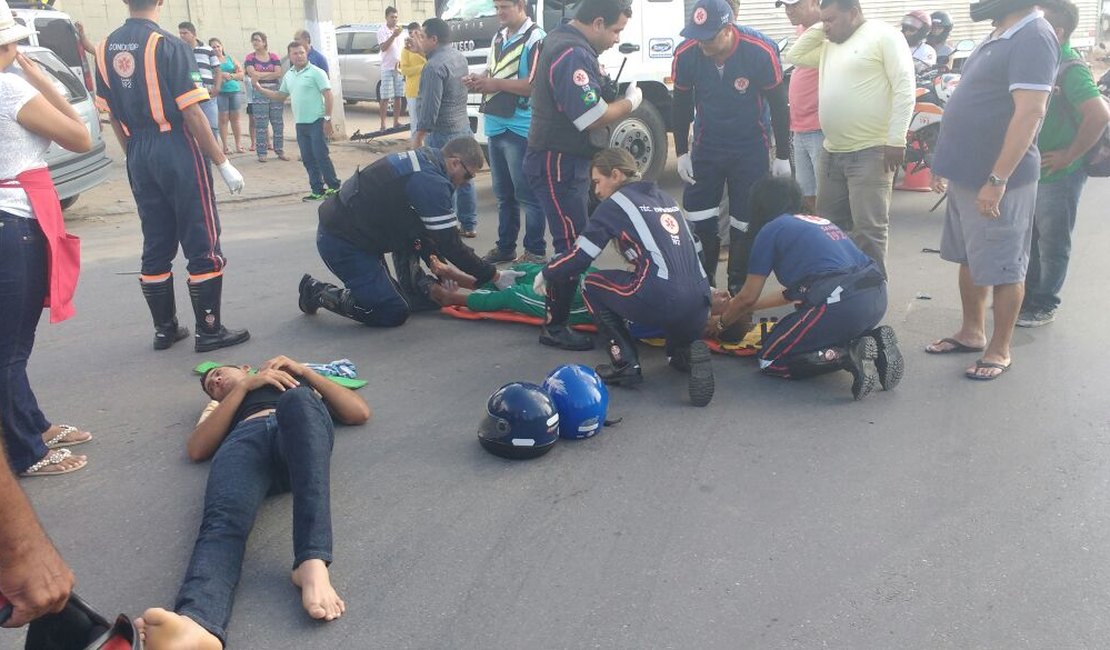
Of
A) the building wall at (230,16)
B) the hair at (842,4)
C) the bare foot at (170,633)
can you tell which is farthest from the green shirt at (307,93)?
the building wall at (230,16)

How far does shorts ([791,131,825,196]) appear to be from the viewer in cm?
670

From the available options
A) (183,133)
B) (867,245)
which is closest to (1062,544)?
(867,245)

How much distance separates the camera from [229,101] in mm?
13820

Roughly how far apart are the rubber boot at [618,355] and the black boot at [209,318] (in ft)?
7.31

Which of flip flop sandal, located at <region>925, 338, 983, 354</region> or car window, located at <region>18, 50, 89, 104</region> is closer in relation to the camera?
flip flop sandal, located at <region>925, 338, 983, 354</region>

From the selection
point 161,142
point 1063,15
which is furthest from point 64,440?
point 1063,15

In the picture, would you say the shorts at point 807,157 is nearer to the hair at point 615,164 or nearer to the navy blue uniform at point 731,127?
the navy blue uniform at point 731,127

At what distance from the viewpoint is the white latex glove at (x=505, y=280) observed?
5.91 meters

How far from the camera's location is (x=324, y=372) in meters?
4.64

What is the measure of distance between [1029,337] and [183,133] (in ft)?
16.2

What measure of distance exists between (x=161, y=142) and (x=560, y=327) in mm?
2427

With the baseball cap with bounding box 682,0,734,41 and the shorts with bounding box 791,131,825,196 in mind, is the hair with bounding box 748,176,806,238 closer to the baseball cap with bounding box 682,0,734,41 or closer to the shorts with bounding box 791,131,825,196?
the baseball cap with bounding box 682,0,734,41

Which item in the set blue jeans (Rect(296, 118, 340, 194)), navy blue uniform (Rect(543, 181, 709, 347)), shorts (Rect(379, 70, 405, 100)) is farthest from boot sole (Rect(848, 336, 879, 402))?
shorts (Rect(379, 70, 405, 100))

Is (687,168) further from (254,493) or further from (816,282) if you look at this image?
(254,493)
